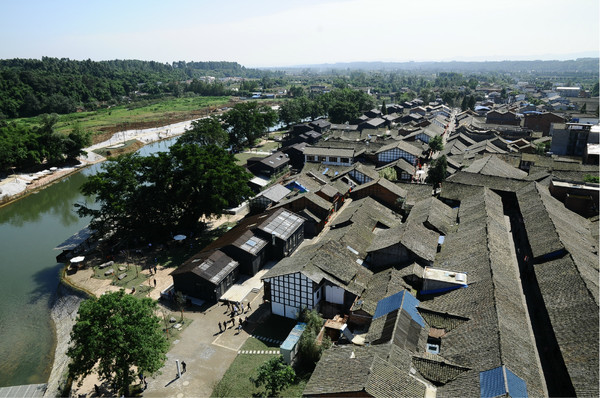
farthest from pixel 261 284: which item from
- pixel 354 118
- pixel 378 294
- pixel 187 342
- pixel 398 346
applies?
pixel 354 118

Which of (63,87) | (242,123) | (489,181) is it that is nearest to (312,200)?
(489,181)

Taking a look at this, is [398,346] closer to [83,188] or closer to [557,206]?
[557,206]

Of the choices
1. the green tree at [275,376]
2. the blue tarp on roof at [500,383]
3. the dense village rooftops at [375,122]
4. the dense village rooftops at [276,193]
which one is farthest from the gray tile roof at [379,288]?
the dense village rooftops at [375,122]

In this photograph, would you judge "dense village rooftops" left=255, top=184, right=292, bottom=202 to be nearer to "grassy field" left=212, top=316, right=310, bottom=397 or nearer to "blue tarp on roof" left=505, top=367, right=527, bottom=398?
"grassy field" left=212, top=316, right=310, bottom=397

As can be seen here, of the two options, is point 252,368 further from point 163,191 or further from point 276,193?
point 276,193

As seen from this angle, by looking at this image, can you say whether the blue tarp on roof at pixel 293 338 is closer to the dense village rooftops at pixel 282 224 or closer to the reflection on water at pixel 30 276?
the dense village rooftops at pixel 282 224

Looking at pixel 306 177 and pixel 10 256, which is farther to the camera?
pixel 306 177

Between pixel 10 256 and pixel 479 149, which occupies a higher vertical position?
pixel 479 149

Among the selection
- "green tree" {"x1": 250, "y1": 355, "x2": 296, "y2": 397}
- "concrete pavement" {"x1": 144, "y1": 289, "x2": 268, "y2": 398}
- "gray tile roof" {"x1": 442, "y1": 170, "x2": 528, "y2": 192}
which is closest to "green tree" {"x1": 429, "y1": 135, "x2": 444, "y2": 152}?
"gray tile roof" {"x1": 442, "y1": 170, "x2": 528, "y2": 192}
